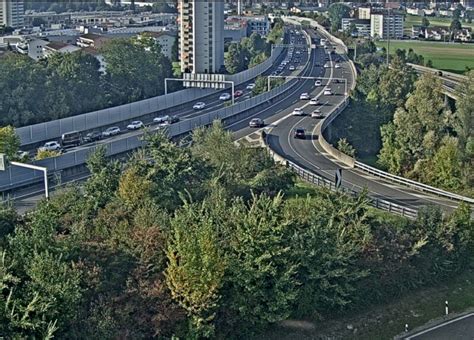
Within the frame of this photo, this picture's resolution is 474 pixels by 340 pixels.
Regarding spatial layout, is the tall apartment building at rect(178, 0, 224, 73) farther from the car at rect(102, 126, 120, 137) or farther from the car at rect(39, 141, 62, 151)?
the car at rect(39, 141, 62, 151)

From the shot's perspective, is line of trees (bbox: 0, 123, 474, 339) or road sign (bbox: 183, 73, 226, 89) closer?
line of trees (bbox: 0, 123, 474, 339)

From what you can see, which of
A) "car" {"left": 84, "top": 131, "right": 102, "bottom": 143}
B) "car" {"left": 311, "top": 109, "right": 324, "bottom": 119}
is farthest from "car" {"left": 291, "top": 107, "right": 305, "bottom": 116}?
"car" {"left": 84, "top": 131, "right": 102, "bottom": 143}

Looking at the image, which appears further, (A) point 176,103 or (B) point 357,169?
(A) point 176,103

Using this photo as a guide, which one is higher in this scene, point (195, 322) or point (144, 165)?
point (144, 165)

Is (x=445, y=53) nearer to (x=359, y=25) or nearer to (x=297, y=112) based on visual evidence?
(x=297, y=112)

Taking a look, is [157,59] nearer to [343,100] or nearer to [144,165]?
[343,100]

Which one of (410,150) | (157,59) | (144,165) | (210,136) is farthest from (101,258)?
(157,59)
